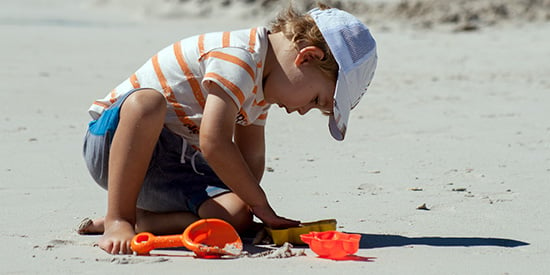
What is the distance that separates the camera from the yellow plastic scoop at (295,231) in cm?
263

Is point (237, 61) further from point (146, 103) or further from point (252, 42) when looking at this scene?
point (146, 103)

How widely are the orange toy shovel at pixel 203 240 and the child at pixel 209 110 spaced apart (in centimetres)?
6

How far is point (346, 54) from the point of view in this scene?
264 centimetres

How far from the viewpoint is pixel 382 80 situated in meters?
6.37

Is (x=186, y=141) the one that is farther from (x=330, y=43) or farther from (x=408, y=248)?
(x=408, y=248)

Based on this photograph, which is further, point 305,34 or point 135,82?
point 135,82

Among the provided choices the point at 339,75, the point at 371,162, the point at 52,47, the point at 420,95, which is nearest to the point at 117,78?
the point at 52,47

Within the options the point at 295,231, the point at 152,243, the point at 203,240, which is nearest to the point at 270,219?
the point at 295,231

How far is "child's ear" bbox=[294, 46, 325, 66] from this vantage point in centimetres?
264

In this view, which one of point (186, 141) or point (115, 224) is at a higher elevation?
point (186, 141)

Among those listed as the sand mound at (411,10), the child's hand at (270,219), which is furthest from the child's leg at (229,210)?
the sand mound at (411,10)

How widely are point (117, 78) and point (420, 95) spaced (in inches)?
77.7

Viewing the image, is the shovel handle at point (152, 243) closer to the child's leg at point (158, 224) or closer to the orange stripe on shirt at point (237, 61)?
the child's leg at point (158, 224)

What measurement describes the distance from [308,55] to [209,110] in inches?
12.8
